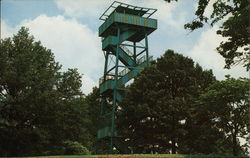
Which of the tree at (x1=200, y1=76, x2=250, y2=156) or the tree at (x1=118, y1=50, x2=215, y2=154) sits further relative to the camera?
the tree at (x1=118, y1=50, x2=215, y2=154)

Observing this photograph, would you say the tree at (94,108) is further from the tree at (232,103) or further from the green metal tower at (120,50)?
the tree at (232,103)

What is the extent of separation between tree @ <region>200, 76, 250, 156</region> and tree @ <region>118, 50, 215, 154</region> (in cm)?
540

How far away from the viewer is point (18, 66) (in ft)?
122

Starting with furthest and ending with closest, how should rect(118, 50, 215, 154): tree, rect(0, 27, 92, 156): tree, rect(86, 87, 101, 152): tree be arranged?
rect(86, 87, 101, 152): tree < rect(0, 27, 92, 156): tree < rect(118, 50, 215, 154): tree

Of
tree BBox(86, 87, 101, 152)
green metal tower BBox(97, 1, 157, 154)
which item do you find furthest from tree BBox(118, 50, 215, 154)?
tree BBox(86, 87, 101, 152)

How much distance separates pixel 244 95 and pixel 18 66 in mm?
21502

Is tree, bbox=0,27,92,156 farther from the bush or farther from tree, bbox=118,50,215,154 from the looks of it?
tree, bbox=118,50,215,154

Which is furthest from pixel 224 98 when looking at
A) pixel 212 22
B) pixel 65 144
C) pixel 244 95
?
pixel 65 144

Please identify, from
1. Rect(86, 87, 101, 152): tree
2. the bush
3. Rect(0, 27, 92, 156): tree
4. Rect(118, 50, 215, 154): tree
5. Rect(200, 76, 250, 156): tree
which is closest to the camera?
Rect(200, 76, 250, 156): tree

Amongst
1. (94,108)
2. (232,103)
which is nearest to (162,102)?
(232,103)

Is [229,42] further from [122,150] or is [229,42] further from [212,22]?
[122,150]

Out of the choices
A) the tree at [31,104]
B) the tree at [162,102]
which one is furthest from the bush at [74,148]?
the tree at [162,102]

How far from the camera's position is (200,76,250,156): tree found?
27638 millimetres

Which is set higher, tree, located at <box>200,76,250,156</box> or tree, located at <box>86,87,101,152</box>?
tree, located at <box>86,87,101,152</box>
